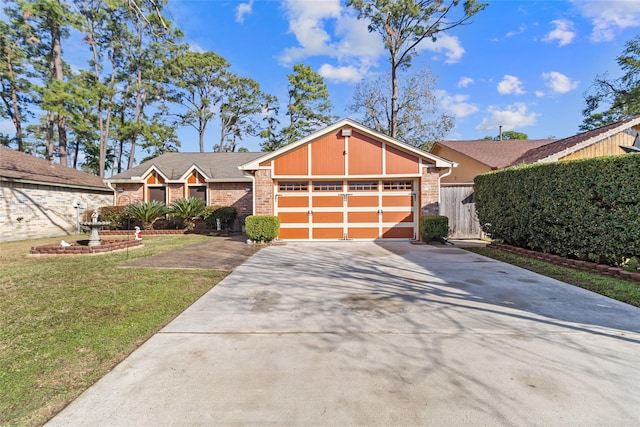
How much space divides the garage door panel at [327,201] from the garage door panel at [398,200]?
67.5 inches

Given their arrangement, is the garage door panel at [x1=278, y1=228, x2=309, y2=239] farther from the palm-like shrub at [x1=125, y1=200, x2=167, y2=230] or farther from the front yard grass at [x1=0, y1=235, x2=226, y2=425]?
the palm-like shrub at [x1=125, y1=200, x2=167, y2=230]

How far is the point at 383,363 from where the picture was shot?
8.01ft

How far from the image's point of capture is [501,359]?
8.22 feet

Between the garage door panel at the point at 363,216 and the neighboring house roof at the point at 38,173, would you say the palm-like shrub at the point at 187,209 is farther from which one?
the garage door panel at the point at 363,216

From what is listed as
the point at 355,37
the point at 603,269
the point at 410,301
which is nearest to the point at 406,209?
the point at 603,269

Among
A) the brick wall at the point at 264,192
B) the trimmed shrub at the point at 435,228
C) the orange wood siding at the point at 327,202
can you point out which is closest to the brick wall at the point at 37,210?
the brick wall at the point at 264,192

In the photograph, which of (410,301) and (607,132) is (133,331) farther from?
(607,132)

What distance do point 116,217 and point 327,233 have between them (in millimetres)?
10489

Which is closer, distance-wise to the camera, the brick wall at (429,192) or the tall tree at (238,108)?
the brick wall at (429,192)

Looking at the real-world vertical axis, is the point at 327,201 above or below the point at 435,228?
above

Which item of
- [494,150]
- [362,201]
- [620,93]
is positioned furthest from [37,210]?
[620,93]

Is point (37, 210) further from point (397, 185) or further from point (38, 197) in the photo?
point (397, 185)

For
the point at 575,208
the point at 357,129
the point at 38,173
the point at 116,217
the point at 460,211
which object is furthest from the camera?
the point at 116,217

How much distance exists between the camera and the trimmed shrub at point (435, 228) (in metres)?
10.1
